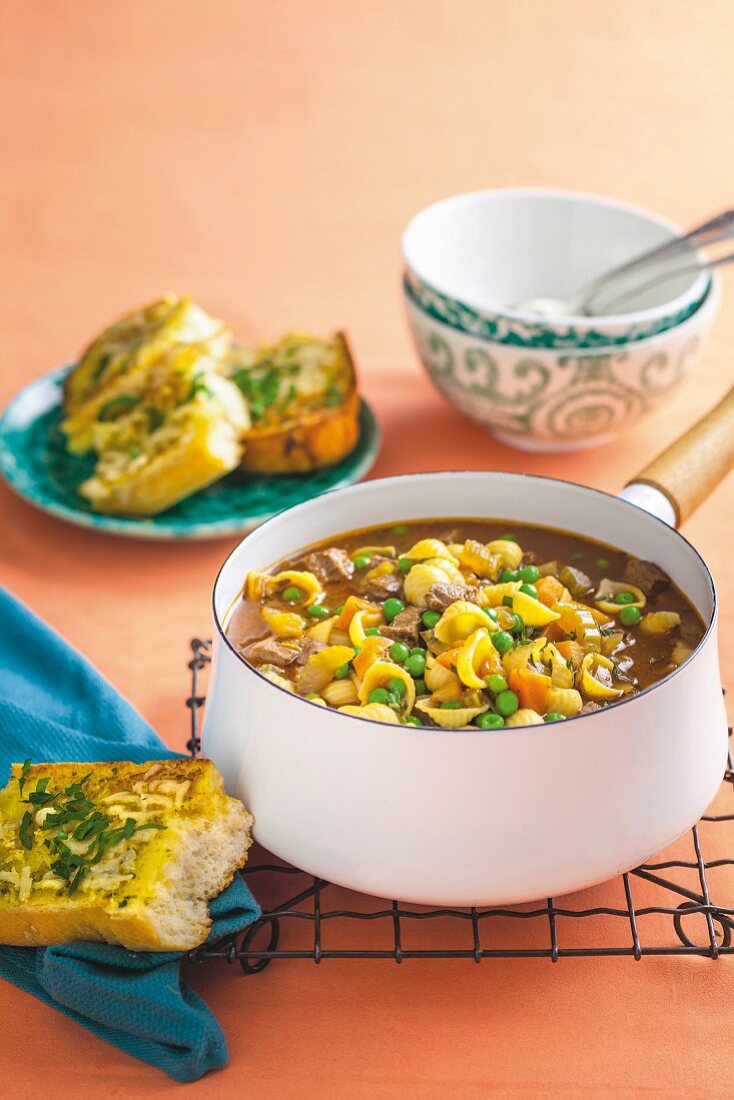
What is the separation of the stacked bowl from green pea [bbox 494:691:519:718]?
5.36 feet

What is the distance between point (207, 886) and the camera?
7.14 ft

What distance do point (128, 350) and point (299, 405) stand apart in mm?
576

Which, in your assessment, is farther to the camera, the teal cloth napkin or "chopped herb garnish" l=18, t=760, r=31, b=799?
"chopped herb garnish" l=18, t=760, r=31, b=799

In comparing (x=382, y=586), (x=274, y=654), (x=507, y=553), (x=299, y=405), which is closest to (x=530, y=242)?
(x=299, y=405)

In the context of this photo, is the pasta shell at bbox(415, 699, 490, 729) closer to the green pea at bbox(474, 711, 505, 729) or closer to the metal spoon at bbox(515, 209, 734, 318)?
the green pea at bbox(474, 711, 505, 729)

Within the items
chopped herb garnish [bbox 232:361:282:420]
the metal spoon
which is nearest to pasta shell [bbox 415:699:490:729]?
chopped herb garnish [bbox 232:361:282:420]

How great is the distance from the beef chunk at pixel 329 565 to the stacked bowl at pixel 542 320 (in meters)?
1.20

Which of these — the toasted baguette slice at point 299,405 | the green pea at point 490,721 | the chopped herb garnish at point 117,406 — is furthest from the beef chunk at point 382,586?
the chopped herb garnish at point 117,406

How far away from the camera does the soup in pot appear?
87.0 inches

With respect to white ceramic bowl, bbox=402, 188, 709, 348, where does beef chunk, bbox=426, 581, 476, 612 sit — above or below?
above

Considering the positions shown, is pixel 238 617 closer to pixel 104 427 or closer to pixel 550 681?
pixel 550 681

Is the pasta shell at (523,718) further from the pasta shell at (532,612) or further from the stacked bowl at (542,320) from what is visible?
the stacked bowl at (542,320)

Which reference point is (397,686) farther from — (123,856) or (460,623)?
(123,856)

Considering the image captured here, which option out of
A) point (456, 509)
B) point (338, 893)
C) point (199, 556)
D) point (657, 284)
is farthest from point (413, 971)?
point (657, 284)
